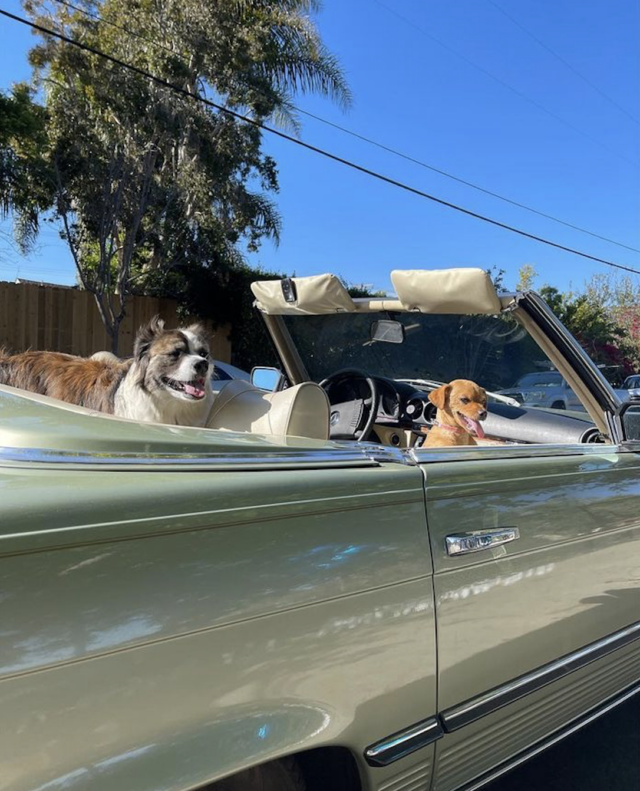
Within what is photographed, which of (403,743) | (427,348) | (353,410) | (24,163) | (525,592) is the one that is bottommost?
(403,743)

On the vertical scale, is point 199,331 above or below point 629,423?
above

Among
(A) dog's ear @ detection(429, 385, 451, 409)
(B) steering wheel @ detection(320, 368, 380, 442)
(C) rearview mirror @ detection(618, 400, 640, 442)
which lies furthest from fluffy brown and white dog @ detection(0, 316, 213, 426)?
(C) rearview mirror @ detection(618, 400, 640, 442)

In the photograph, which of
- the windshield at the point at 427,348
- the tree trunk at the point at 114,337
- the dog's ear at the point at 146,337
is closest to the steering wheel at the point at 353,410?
the windshield at the point at 427,348

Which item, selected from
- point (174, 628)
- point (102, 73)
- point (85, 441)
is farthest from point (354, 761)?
point (102, 73)

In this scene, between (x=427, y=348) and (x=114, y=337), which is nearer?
(x=427, y=348)

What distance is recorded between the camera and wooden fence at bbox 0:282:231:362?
1530 centimetres

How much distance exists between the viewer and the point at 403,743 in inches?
62.7

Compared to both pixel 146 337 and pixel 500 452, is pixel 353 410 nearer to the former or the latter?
pixel 146 337

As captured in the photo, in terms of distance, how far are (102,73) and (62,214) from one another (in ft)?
11.0

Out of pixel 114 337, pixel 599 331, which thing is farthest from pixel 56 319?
pixel 599 331

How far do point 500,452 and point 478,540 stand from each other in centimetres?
44

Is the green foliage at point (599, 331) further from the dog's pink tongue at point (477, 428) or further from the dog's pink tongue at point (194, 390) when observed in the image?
the dog's pink tongue at point (194, 390)

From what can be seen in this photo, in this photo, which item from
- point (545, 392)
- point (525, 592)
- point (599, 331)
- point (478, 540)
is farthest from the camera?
point (599, 331)

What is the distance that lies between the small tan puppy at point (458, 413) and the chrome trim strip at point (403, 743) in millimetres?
1959
